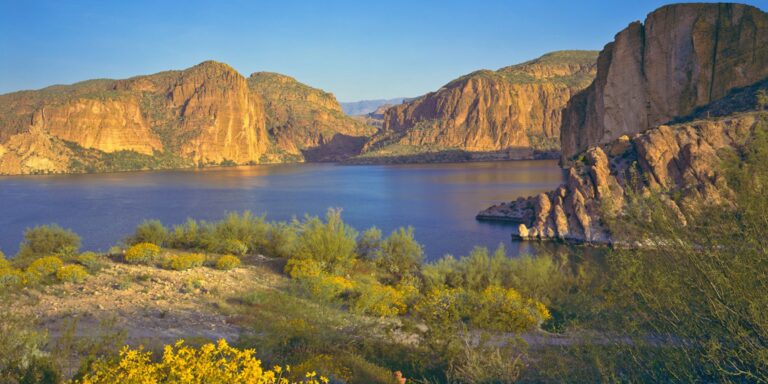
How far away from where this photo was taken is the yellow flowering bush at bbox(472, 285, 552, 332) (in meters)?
11.9

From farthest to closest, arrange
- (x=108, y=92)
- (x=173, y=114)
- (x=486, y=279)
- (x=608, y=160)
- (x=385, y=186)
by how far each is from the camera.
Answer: (x=173, y=114), (x=108, y=92), (x=385, y=186), (x=608, y=160), (x=486, y=279)

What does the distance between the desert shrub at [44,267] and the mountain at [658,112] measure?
14.1m

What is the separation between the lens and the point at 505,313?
488 inches

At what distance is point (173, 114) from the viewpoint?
19350 cm

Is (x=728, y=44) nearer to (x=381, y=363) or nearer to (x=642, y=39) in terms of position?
(x=642, y=39)

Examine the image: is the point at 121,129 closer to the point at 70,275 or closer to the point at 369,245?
the point at 369,245

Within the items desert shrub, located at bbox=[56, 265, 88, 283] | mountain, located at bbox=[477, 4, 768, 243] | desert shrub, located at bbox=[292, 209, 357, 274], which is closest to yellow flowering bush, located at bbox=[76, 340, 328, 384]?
mountain, located at bbox=[477, 4, 768, 243]

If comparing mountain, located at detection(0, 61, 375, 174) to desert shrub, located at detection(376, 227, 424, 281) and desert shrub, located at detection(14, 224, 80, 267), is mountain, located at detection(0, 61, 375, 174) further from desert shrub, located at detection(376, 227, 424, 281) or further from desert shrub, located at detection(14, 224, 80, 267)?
desert shrub, located at detection(376, 227, 424, 281)

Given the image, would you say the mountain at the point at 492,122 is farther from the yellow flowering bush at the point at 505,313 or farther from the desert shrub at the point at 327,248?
the yellow flowering bush at the point at 505,313

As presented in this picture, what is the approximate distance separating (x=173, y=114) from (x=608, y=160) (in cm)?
18462

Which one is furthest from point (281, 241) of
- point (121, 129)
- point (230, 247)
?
point (121, 129)

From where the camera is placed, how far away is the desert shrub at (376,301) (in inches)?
504

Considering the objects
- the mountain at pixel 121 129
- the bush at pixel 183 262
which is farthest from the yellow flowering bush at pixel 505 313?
the mountain at pixel 121 129

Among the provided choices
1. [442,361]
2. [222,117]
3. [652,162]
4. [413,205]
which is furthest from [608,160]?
[222,117]
